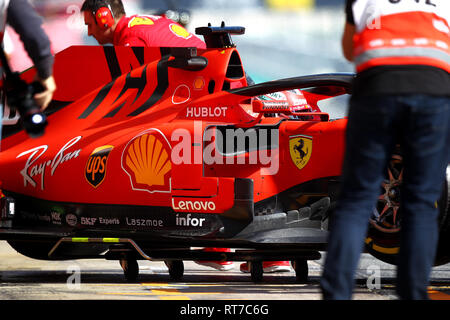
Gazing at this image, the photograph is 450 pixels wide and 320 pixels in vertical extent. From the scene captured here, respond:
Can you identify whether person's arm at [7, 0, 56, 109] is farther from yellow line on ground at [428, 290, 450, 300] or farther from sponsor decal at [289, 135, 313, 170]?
yellow line on ground at [428, 290, 450, 300]

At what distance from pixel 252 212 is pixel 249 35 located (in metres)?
1.30

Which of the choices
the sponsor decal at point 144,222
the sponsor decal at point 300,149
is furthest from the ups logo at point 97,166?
the sponsor decal at point 300,149

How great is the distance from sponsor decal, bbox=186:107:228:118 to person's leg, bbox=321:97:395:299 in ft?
9.82

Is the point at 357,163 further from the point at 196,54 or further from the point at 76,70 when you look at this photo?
the point at 76,70

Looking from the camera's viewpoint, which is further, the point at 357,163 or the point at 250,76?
the point at 250,76

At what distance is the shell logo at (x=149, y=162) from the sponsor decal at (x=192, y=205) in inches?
4.3

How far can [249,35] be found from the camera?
6.43 meters

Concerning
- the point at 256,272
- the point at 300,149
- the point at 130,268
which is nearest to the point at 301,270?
the point at 256,272

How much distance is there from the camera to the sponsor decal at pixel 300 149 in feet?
19.2

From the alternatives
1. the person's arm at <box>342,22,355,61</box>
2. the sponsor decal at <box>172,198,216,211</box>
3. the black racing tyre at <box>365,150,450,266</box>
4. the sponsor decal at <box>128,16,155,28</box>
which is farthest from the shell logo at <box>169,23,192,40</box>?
the person's arm at <box>342,22,355,61</box>

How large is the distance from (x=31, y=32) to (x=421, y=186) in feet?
4.77

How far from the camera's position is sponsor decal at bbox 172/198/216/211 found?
19.8 feet
